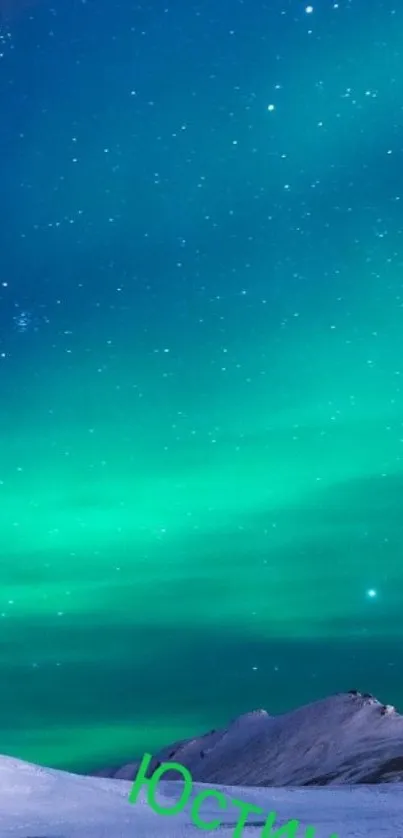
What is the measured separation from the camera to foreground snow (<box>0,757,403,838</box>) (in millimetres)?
17578

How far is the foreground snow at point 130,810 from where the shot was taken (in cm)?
1758

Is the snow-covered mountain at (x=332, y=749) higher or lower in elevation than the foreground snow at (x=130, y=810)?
higher

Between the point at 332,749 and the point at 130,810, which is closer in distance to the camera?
the point at 130,810

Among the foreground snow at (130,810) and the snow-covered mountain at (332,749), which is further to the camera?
the snow-covered mountain at (332,749)

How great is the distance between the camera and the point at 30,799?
2038cm

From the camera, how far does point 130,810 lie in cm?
1988

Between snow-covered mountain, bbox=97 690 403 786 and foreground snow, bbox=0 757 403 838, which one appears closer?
foreground snow, bbox=0 757 403 838

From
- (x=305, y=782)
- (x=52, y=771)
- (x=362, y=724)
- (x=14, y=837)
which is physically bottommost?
(x=14, y=837)

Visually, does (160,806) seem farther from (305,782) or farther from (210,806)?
(305,782)

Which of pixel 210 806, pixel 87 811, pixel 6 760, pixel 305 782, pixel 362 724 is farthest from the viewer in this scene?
pixel 362 724

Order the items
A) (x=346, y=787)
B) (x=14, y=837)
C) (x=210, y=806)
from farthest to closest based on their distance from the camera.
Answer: (x=346, y=787)
(x=210, y=806)
(x=14, y=837)

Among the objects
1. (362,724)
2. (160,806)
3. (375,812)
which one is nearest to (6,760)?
(160,806)

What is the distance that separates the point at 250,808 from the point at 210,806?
36.9 inches

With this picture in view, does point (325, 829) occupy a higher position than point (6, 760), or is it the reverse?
A: point (6, 760)
